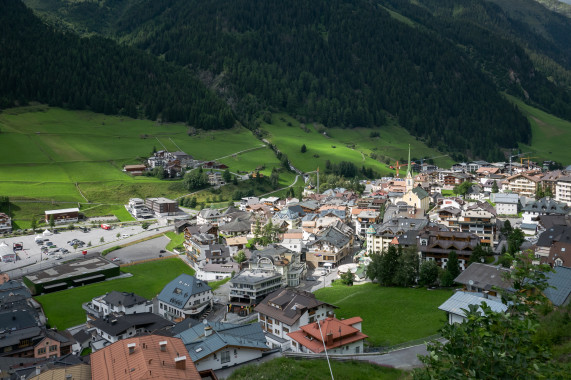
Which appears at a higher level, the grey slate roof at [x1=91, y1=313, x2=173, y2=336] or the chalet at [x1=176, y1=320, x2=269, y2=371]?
the chalet at [x1=176, y1=320, x2=269, y2=371]

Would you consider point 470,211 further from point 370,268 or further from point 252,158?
point 252,158

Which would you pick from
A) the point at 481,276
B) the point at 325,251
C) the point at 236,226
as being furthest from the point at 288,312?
the point at 236,226

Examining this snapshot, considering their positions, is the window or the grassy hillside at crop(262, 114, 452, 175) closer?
the window

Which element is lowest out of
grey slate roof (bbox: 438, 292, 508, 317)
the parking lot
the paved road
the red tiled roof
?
the parking lot

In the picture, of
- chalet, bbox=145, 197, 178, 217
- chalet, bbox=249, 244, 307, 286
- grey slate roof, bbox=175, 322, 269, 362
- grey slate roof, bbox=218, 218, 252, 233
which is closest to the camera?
grey slate roof, bbox=175, 322, 269, 362

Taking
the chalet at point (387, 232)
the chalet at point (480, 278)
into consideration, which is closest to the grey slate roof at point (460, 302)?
the chalet at point (480, 278)

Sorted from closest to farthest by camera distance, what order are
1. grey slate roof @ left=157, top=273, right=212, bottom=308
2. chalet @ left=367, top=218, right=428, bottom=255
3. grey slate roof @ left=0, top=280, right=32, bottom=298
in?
grey slate roof @ left=157, top=273, right=212, bottom=308
grey slate roof @ left=0, top=280, right=32, bottom=298
chalet @ left=367, top=218, right=428, bottom=255

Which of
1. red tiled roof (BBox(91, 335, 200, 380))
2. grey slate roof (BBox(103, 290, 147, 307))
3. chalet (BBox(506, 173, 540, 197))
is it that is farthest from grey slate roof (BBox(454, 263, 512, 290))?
chalet (BBox(506, 173, 540, 197))

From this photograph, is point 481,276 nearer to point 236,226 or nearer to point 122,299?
point 122,299

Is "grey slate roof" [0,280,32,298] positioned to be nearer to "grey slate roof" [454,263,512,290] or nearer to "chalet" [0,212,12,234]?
"chalet" [0,212,12,234]
